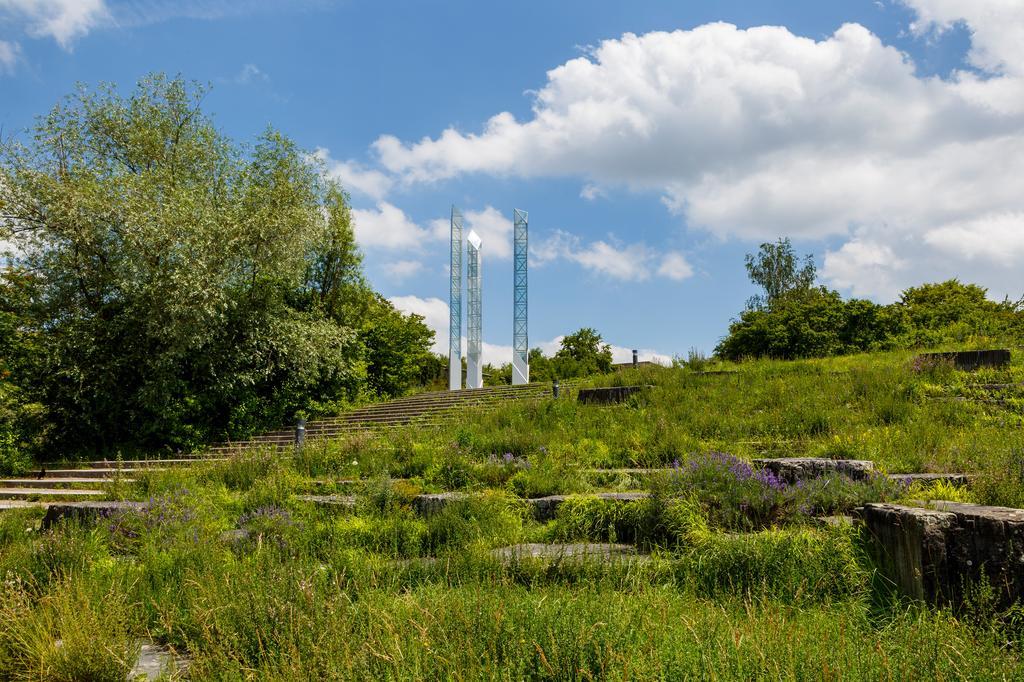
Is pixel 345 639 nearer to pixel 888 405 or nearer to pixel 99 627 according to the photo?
pixel 99 627

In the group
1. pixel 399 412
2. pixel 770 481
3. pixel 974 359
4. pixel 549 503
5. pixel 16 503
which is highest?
pixel 974 359

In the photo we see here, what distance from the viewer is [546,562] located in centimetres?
423

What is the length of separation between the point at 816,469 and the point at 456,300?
21.4m

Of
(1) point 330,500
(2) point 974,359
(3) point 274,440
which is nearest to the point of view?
(1) point 330,500

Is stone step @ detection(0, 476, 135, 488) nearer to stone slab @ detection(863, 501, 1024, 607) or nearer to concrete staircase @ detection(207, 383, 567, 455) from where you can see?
concrete staircase @ detection(207, 383, 567, 455)

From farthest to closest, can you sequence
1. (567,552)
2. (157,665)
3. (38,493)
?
(38,493), (567,552), (157,665)

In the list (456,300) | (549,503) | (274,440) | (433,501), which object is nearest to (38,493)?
(274,440)

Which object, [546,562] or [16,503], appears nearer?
[546,562]

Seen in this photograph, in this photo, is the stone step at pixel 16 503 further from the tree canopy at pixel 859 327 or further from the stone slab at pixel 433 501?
the tree canopy at pixel 859 327

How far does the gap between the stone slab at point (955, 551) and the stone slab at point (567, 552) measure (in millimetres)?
1556

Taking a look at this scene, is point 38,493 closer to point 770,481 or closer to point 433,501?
point 433,501

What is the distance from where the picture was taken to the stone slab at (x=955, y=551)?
347cm

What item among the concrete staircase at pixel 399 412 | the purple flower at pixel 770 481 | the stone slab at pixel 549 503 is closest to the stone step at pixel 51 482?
the concrete staircase at pixel 399 412

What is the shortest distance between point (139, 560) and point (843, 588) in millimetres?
5012
